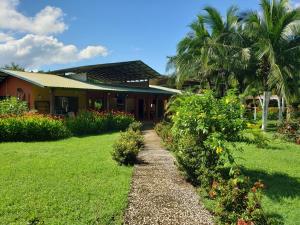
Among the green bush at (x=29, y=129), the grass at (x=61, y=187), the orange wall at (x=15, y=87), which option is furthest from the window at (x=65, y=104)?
the grass at (x=61, y=187)

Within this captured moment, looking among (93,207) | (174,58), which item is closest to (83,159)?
(93,207)

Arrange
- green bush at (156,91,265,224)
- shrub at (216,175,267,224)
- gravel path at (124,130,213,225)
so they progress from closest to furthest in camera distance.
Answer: shrub at (216,175,267,224) → gravel path at (124,130,213,225) → green bush at (156,91,265,224)

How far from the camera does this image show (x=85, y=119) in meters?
16.7

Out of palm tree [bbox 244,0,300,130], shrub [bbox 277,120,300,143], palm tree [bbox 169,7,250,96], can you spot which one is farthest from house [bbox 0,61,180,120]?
shrub [bbox 277,120,300,143]

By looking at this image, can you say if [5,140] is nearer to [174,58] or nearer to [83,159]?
[83,159]

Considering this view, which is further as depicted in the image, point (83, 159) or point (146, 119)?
point (146, 119)

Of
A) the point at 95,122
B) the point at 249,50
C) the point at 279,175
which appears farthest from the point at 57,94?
the point at 279,175

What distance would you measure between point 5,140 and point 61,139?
228 cm

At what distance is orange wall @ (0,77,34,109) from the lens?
20138 mm

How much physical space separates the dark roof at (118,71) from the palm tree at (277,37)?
31.3ft

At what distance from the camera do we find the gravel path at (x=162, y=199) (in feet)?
17.7

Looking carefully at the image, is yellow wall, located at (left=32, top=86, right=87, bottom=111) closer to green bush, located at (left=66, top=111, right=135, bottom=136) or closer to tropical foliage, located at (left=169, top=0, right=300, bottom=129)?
green bush, located at (left=66, top=111, right=135, bottom=136)

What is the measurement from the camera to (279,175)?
8500 mm

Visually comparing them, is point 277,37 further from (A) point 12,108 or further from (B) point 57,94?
(A) point 12,108
